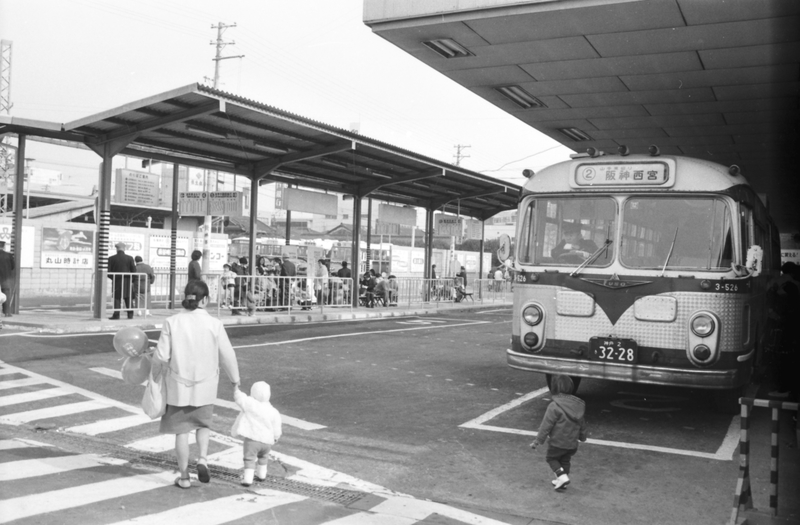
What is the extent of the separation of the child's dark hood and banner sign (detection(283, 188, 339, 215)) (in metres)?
17.5

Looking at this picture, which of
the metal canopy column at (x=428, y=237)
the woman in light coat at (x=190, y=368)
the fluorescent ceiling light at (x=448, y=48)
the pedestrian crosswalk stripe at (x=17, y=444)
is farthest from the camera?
the metal canopy column at (x=428, y=237)

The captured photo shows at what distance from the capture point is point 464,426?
8.47 metres

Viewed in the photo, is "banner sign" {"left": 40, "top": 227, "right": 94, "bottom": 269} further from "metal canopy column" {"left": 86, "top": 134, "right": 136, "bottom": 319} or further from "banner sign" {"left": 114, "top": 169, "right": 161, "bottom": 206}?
"metal canopy column" {"left": 86, "top": 134, "right": 136, "bottom": 319}

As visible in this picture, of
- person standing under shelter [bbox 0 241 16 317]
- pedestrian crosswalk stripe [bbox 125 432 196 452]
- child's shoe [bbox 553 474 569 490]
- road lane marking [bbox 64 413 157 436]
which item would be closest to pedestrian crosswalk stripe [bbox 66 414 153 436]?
road lane marking [bbox 64 413 157 436]

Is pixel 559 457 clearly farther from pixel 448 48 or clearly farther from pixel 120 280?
pixel 120 280

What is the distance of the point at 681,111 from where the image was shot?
1482 cm

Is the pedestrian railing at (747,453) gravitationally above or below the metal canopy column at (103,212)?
below

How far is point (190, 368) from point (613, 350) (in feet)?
15.3

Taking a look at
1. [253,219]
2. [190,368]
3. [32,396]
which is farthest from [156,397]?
[253,219]

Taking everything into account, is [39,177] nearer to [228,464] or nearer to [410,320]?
[410,320]

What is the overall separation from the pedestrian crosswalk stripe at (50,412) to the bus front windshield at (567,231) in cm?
544

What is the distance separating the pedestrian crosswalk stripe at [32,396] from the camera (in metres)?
8.84

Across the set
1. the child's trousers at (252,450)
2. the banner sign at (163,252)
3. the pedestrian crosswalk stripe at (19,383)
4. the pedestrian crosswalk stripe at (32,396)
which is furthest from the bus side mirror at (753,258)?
the banner sign at (163,252)

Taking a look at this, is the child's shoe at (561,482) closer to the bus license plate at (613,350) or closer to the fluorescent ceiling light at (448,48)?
the bus license plate at (613,350)
